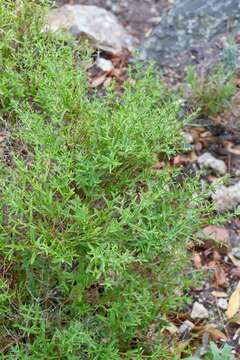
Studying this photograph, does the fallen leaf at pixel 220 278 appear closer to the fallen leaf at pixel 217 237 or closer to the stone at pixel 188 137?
the fallen leaf at pixel 217 237

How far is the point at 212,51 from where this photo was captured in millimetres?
3744

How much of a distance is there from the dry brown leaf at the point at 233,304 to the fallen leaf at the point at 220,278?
0.21ft

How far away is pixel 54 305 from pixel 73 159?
0.55 m

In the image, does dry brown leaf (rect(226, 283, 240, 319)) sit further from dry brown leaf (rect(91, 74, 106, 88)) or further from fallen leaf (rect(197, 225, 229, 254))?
dry brown leaf (rect(91, 74, 106, 88))

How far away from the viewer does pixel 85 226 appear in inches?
75.5

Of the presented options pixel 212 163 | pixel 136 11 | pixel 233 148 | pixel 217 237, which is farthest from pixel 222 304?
pixel 136 11

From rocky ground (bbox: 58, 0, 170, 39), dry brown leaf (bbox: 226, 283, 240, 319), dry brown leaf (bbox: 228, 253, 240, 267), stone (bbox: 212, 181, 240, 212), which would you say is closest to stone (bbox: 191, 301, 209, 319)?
dry brown leaf (bbox: 226, 283, 240, 319)

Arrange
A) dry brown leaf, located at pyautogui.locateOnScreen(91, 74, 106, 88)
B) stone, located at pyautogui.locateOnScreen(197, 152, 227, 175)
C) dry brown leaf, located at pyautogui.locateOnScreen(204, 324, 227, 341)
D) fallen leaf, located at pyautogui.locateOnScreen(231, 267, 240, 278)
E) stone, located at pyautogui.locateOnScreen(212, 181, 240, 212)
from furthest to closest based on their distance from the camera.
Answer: dry brown leaf, located at pyautogui.locateOnScreen(91, 74, 106, 88) < stone, located at pyautogui.locateOnScreen(197, 152, 227, 175) < stone, located at pyautogui.locateOnScreen(212, 181, 240, 212) < fallen leaf, located at pyautogui.locateOnScreen(231, 267, 240, 278) < dry brown leaf, located at pyautogui.locateOnScreen(204, 324, 227, 341)

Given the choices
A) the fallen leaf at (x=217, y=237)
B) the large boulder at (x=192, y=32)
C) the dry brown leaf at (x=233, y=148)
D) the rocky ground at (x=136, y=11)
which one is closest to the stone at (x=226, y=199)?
the fallen leaf at (x=217, y=237)

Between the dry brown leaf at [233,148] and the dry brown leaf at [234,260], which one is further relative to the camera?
the dry brown leaf at [233,148]

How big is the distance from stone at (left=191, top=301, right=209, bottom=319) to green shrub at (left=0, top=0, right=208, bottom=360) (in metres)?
0.41

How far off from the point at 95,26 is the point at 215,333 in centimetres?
216

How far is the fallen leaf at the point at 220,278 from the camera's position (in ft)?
9.54

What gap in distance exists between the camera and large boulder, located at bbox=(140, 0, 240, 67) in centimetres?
377
